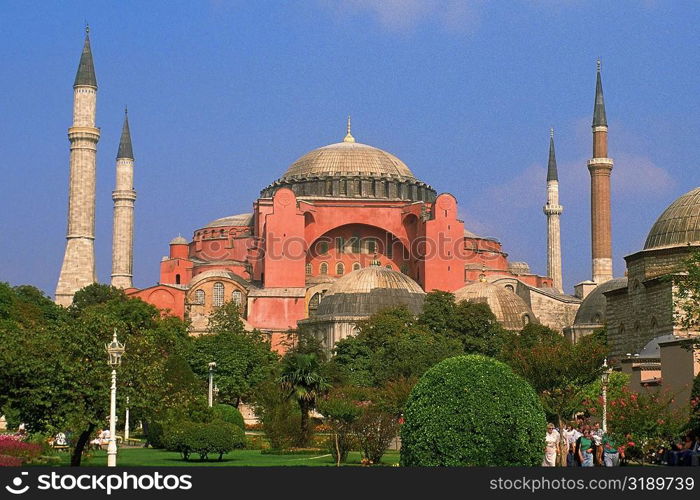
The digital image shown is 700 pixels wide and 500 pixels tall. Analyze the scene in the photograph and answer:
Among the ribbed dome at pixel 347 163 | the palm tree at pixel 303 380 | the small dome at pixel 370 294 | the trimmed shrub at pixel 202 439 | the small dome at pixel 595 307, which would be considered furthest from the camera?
the ribbed dome at pixel 347 163

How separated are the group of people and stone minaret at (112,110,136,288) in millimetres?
46502

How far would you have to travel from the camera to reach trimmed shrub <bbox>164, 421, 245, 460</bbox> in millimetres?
24531

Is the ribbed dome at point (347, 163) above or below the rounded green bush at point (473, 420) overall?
above

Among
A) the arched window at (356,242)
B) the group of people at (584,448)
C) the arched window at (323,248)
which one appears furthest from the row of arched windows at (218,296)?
the group of people at (584,448)

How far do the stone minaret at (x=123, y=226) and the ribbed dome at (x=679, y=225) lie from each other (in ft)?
115

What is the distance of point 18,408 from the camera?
69.4 feet

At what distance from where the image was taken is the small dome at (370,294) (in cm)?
5069

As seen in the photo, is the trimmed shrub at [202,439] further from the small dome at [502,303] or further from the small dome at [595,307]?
the small dome at [595,307]

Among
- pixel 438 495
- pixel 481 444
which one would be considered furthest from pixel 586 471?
pixel 481 444

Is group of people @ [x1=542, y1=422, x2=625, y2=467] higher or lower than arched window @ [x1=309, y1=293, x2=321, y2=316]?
lower

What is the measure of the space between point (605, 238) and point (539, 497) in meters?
47.2

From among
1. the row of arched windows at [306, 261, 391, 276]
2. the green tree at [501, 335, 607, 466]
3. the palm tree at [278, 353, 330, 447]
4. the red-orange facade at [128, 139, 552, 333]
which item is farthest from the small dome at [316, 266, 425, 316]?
the palm tree at [278, 353, 330, 447]

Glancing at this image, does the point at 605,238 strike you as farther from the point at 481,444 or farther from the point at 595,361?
the point at 481,444

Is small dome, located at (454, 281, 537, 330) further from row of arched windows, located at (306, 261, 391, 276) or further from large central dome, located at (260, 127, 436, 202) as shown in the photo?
large central dome, located at (260, 127, 436, 202)
